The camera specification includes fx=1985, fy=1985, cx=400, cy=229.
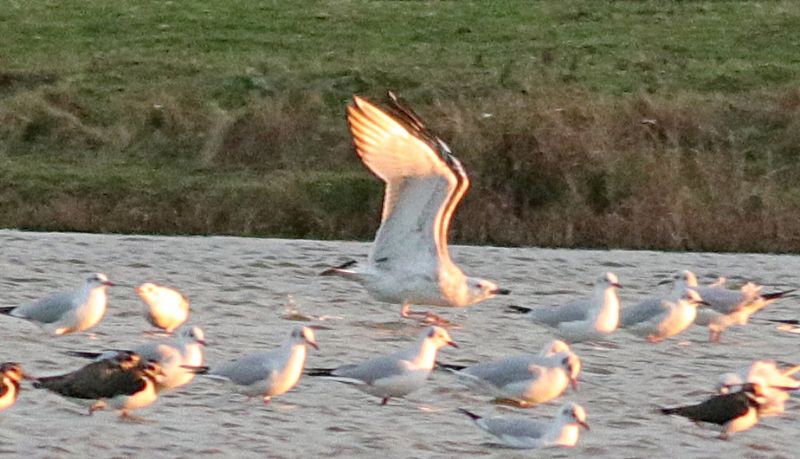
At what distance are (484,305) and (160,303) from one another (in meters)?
3.15

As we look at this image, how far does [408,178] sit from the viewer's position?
486 inches

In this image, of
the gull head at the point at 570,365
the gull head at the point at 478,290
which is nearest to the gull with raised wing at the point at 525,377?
the gull head at the point at 570,365

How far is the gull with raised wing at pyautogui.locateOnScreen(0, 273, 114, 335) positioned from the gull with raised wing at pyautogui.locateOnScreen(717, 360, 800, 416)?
145 inches

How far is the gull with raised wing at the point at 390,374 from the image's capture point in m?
9.84

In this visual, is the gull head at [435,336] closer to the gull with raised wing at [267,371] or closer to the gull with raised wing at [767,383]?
the gull with raised wing at [267,371]

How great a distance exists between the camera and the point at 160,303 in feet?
39.0

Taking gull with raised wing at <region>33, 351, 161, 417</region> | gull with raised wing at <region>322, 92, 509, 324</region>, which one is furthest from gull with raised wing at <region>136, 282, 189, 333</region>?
gull with raised wing at <region>33, 351, 161, 417</region>

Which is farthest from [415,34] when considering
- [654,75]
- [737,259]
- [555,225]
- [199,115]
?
[737,259]

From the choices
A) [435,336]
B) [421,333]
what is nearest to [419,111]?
[421,333]

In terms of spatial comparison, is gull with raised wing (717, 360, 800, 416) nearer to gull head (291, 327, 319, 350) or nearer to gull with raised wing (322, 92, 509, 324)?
gull head (291, 327, 319, 350)

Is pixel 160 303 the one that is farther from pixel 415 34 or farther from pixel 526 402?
pixel 415 34

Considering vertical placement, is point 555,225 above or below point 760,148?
below

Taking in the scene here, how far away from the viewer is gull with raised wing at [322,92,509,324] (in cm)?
1213

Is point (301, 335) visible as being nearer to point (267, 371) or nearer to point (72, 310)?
point (267, 371)
